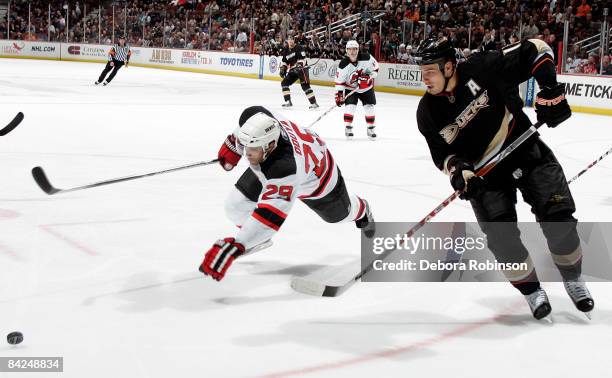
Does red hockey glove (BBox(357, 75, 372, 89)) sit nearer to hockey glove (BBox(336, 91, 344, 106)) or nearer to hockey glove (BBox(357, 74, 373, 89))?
hockey glove (BBox(357, 74, 373, 89))

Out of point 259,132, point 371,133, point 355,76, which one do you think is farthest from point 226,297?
point 355,76

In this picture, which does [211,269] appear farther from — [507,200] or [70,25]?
[70,25]

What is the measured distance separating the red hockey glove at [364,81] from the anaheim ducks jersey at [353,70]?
0.15ft

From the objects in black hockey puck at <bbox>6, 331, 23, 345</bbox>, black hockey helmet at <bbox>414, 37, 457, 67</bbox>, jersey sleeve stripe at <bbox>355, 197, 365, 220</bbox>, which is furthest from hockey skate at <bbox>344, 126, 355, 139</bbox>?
black hockey puck at <bbox>6, 331, 23, 345</bbox>

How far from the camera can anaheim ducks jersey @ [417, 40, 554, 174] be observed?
3.08 m

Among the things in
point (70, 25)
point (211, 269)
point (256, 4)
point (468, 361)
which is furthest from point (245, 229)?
point (70, 25)

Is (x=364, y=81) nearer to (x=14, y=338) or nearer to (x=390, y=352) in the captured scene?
(x=390, y=352)

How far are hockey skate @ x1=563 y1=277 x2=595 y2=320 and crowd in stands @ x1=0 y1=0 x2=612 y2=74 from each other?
10.0 meters

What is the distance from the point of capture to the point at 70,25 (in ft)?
91.0

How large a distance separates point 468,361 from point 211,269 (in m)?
1.02

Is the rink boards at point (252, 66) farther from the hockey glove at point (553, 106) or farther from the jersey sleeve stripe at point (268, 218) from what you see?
the jersey sleeve stripe at point (268, 218)

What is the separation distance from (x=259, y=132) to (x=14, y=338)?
1186 millimetres

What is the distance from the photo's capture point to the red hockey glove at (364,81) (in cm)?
966

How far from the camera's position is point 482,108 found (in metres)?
3.08
